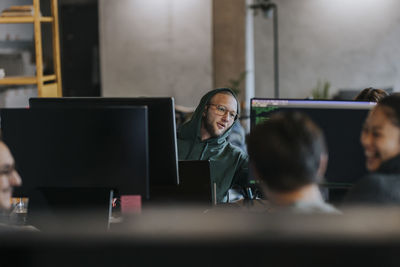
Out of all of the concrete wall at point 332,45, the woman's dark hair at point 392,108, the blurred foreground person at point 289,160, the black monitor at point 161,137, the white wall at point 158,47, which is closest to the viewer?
the blurred foreground person at point 289,160

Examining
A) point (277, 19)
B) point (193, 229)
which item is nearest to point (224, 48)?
point (277, 19)

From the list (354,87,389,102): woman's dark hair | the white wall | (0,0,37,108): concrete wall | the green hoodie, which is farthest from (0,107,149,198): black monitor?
the white wall

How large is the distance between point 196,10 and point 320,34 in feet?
6.79

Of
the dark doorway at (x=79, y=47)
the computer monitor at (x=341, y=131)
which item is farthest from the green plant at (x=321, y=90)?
the computer monitor at (x=341, y=131)

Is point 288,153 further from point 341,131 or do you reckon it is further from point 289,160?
point 341,131

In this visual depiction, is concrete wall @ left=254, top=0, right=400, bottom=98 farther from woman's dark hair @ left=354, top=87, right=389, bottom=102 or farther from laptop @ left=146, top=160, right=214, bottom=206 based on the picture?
laptop @ left=146, top=160, right=214, bottom=206

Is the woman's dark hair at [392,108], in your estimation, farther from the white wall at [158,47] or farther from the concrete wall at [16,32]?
the white wall at [158,47]

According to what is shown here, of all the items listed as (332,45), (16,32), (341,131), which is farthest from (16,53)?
(341,131)

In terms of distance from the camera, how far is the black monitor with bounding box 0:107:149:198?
1.58 meters

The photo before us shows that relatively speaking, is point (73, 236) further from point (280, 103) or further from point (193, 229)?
point (280, 103)

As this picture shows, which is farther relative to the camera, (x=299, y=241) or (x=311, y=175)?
(x=311, y=175)

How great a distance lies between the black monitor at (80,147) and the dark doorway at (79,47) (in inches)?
246

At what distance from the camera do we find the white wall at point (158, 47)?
6539mm

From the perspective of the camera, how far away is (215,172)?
2400mm
